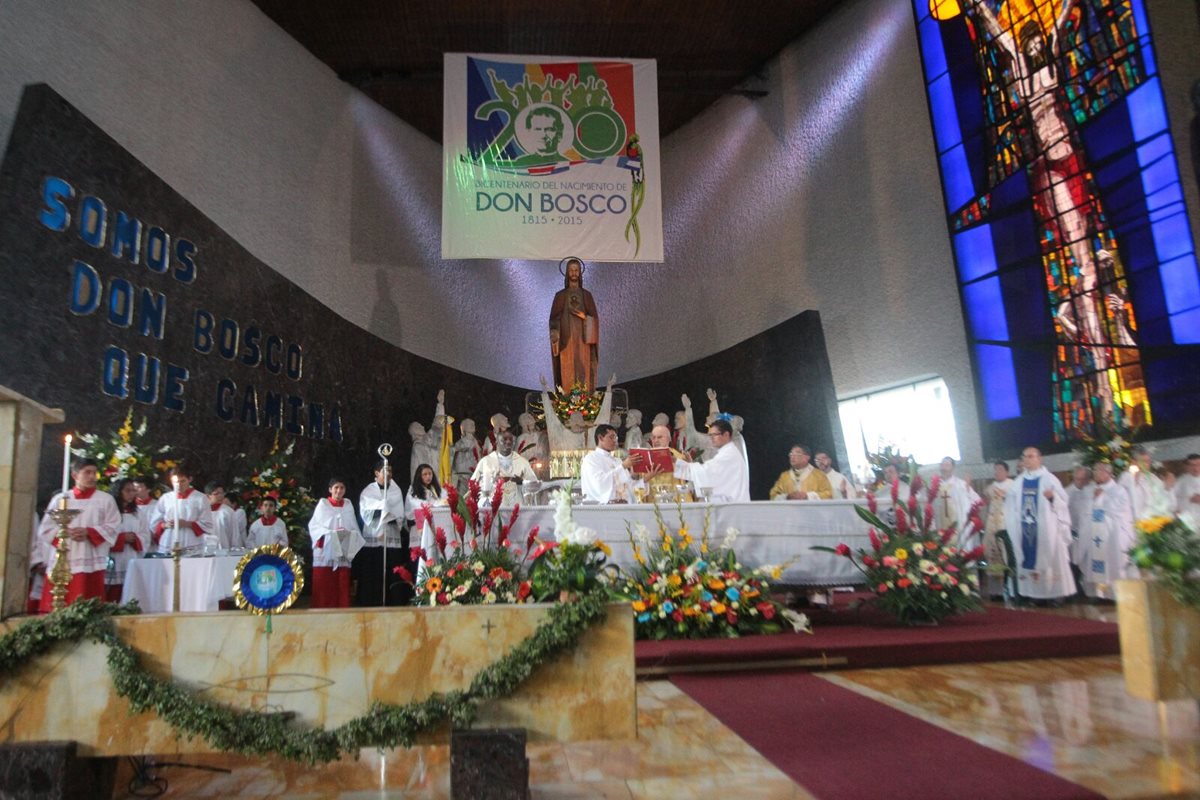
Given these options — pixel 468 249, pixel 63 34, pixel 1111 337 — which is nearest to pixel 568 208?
pixel 468 249

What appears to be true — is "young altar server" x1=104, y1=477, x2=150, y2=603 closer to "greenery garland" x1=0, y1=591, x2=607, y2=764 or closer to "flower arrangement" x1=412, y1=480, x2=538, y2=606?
"flower arrangement" x1=412, y1=480, x2=538, y2=606

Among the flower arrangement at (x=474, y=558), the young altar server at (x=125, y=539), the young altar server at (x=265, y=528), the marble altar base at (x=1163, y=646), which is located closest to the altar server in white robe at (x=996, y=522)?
the marble altar base at (x=1163, y=646)

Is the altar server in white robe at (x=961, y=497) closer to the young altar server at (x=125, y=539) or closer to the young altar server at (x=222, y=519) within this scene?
the young altar server at (x=222, y=519)

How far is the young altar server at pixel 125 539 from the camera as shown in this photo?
7238 millimetres

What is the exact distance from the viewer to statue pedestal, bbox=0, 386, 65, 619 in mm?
3059

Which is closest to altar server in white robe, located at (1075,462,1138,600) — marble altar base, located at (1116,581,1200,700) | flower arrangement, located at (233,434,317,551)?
marble altar base, located at (1116,581,1200,700)

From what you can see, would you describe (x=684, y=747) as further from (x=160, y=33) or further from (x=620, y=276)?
(x=620, y=276)

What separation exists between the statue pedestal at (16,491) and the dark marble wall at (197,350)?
429 cm

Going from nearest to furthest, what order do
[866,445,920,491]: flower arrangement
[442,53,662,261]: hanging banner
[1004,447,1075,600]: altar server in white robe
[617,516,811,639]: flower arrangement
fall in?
1. [617,516,811,639]: flower arrangement
2. [1004,447,1075,600]: altar server in white robe
3. [866,445,920,491]: flower arrangement
4. [442,53,662,261]: hanging banner

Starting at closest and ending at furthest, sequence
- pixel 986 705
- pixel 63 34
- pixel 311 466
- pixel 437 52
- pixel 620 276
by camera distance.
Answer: pixel 986 705, pixel 63 34, pixel 311 466, pixel 437 52, pixel 620 276

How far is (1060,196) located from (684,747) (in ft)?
28.2

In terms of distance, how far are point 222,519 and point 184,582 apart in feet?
7.39

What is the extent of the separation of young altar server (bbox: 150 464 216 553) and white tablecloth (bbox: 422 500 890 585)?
262cm

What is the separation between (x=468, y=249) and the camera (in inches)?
457
